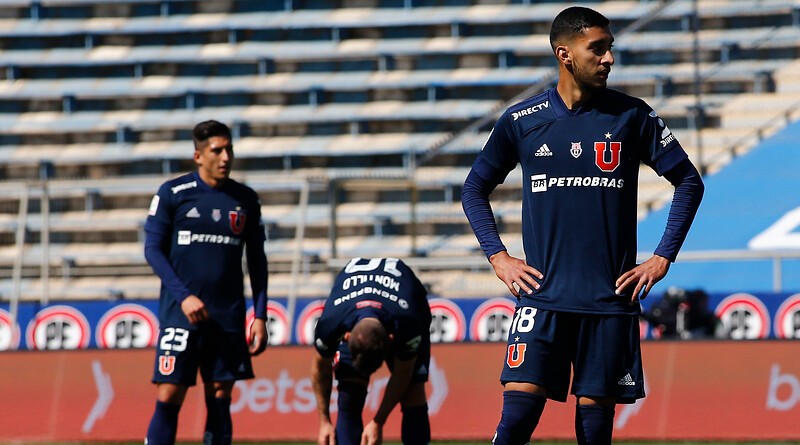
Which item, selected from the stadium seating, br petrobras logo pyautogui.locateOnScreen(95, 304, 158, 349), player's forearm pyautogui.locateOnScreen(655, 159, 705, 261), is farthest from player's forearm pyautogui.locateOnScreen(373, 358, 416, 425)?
br petrobras logo pyautogui.locateOnScreen(95, 304, 158, 349)

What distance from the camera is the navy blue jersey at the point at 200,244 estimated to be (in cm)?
771

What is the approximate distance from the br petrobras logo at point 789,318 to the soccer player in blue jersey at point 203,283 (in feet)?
22.9

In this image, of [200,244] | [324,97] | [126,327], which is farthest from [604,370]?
[324,97]

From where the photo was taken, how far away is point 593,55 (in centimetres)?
514

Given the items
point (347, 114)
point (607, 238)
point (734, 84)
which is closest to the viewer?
point (607, 238)

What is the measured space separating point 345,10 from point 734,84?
21.8ft

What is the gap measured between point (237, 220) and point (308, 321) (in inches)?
248

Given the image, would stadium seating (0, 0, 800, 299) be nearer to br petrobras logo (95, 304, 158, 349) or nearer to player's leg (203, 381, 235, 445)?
br petrobras logo (95, 304, 158, 349)

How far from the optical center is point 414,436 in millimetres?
7188

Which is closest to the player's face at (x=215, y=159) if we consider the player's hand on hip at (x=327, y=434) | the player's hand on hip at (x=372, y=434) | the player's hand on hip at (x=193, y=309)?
the player's hand on hip at (x=193, y=309)

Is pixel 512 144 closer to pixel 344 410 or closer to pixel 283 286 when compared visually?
pixel 344 410

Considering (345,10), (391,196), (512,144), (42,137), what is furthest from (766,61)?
(512,144)

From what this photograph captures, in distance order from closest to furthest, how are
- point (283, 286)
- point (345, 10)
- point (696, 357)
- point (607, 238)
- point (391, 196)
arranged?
point (607, 238), point (696, 357), point (283, 286), point (391, 196), point (345, 10)

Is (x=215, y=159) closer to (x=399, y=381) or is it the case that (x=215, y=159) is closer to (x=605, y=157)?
(x=399, y=381)
